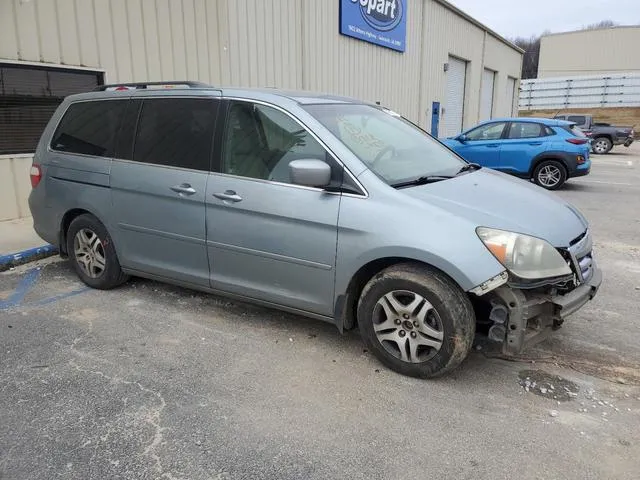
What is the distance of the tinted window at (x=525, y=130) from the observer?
11820mm

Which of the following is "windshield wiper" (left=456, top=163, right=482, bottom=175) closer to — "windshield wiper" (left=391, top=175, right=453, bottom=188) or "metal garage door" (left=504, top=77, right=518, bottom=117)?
"windshield wiper" (left=391, top=175, right=453, bottom=188)

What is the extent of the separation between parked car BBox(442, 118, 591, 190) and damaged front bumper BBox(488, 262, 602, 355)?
28.5 feet

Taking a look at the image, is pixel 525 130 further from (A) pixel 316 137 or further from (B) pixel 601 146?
(B) pixel 601 146

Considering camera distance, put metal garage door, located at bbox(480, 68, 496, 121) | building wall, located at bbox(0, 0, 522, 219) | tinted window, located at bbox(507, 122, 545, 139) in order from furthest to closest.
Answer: metal garage door, located at bbox(480, 68, 496, 121)
tinted window, located at bbox(507, 122, 545, 139)
building wall, located at bbox(0, 0, 522, 219)

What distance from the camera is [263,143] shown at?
12.4 feet

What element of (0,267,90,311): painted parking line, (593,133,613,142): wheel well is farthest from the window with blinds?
(593,133,613,142): wheel well

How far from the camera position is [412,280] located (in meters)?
3.15

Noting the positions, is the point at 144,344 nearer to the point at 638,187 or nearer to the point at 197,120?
the point at 197,120

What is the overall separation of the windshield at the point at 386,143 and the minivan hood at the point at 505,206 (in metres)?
0.22

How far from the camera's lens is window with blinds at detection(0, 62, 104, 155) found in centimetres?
708

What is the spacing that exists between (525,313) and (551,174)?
9873mm

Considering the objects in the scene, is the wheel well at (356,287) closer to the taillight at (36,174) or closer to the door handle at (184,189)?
the door handle at (184,189)

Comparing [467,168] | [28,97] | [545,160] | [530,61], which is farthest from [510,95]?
[530,61]

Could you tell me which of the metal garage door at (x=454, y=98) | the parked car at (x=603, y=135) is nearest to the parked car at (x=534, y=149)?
the metal garage door at (x=454, y=98)
